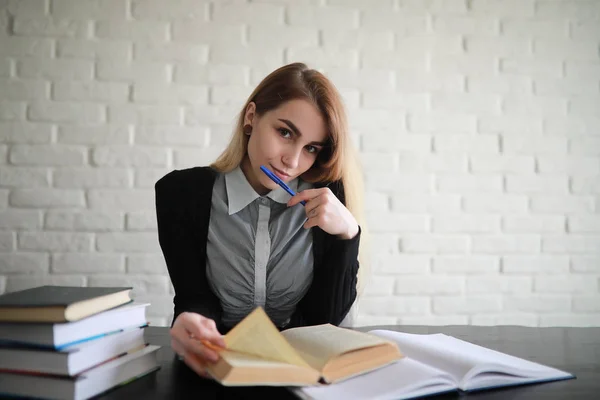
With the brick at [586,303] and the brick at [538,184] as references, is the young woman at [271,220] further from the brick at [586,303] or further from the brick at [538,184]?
the brick at [586,303]

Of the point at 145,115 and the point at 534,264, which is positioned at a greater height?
the point at 145,115

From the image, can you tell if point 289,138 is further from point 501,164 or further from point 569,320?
point 569,320

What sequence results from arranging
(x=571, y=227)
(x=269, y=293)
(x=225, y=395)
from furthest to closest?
(x=571, y=227) → (x=269, y=293) → (x=225, y=395)

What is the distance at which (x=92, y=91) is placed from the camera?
185 cm

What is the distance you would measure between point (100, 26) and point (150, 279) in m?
0.91

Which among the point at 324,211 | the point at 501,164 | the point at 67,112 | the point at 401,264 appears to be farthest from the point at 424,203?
the point at 67,112

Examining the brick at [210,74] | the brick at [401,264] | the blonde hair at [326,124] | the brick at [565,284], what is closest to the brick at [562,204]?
the brick at [565,284]

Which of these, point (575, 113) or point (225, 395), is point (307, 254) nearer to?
point (225, 395)

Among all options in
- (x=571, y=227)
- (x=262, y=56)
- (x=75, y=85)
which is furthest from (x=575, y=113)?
(x=75, y=85)

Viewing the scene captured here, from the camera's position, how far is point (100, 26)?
1.86 metres

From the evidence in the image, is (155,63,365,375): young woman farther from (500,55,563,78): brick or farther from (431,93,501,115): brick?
(500,55,563,78): brick

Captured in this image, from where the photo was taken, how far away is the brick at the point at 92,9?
1842mm

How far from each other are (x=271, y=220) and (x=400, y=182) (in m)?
0.77

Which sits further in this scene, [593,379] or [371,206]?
[371,206]
